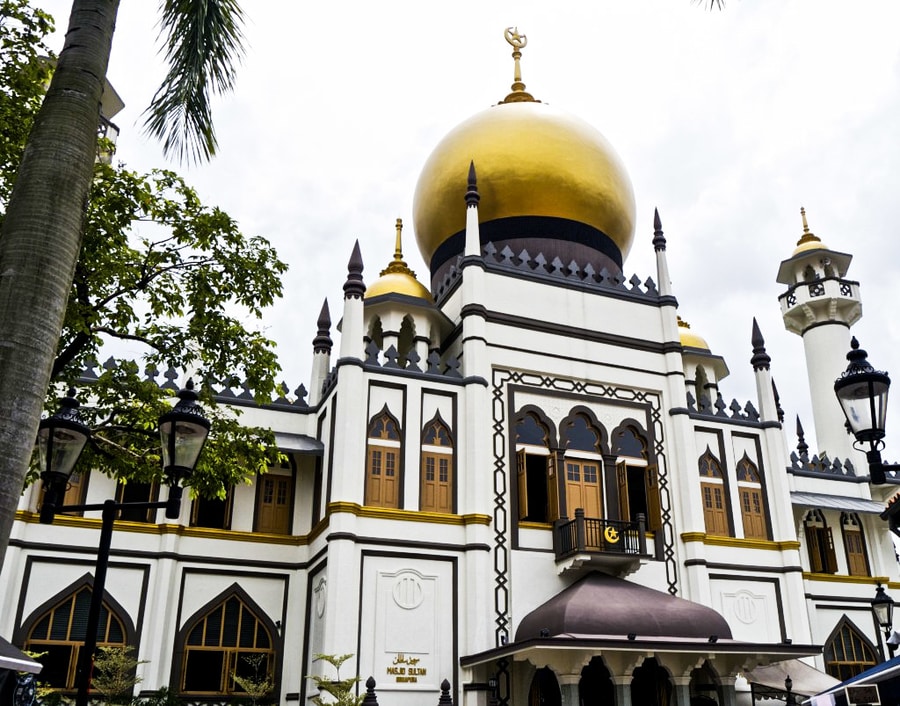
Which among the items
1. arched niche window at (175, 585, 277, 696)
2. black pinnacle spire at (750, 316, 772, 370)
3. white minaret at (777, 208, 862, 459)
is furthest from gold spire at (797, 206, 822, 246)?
arched niche window at (175, 585, 277, 696)

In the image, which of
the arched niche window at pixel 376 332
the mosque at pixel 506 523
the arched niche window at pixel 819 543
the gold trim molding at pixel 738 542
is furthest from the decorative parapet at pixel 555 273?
the arched niche window at pixel 819 543

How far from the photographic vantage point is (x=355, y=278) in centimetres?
1859

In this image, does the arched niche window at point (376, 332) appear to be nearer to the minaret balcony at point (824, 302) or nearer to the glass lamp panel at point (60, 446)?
the glass lamp panel at point (60, 446)

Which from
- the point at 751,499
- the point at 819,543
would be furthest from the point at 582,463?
the point at 819,543

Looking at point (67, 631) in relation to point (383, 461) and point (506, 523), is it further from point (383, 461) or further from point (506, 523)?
point (506, 523)

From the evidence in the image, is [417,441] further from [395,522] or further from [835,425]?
[835,425]

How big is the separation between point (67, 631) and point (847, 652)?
17258 mm

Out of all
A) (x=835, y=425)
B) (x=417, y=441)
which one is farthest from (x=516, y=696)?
(x=835, y=425)

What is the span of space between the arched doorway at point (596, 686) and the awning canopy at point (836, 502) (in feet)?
23.3

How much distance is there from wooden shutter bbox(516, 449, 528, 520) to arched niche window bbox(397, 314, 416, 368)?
3666mm

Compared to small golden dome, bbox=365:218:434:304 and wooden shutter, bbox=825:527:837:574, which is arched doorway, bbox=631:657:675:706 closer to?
wooden shutter, bbox=825:527:837:574

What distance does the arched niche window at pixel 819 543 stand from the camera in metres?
22.2

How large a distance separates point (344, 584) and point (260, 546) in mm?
2884

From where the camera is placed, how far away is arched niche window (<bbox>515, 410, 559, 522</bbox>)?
59.2 feet
